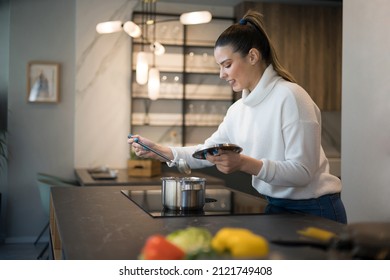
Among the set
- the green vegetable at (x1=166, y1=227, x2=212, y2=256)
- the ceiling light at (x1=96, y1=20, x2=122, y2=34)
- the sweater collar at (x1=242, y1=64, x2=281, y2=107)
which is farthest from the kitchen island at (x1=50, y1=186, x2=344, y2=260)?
the ceiling light at (x1=96, y1=20, x2=122, y2=34)

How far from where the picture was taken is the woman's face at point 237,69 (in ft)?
6.54

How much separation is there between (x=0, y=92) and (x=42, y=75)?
47 cm

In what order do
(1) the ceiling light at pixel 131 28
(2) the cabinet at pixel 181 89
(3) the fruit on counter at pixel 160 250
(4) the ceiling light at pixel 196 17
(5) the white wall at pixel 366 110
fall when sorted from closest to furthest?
(3) the fruit on counter at pixel 160 250, (5) the white wall at pixel 366 110, (4) the ceiling light at pixel 196 17, (1) the ceiling light at pixel 131 28, (2) the cabinet at pixel 181 89

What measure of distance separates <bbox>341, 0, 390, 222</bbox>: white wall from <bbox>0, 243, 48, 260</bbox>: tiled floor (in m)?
2.86

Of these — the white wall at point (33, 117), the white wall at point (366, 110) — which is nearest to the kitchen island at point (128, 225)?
the white wall at point (366, 110)

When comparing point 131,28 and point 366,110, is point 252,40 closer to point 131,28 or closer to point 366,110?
point 366,110

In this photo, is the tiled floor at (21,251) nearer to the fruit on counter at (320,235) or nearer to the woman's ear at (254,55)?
the woman's ear at (254,55)

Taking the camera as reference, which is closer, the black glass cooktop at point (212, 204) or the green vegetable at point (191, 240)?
the green vegetable at point (191, 240)

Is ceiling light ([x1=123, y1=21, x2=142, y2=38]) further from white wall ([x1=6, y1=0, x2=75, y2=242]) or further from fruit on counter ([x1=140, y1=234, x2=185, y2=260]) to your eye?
fruit on counter ([x1=140, y1=234, x2=185, y2=260])

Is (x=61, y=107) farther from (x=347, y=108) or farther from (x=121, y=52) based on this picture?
(x=347, y=108)

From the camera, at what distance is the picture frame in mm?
5289

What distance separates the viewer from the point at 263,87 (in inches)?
75.9

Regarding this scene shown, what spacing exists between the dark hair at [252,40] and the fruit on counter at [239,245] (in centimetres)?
112
